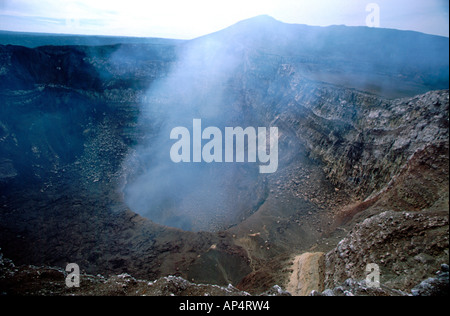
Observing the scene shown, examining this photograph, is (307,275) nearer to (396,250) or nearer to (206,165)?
(396,250)

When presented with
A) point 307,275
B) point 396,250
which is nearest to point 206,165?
point 307,275

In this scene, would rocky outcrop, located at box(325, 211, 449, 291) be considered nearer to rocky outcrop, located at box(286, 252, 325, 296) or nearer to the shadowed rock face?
the shadowed rock face

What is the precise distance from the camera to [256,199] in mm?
19250

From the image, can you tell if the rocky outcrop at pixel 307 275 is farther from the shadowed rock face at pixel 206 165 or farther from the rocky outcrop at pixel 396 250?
the shadowed rock face at pixel 206 165

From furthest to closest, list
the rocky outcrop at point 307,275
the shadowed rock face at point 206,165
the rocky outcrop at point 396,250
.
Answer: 1. the shadowed rock face at point 206,165
2. the rocky outcrop at point 307,275
3. the rocky outcrop at point 396,250

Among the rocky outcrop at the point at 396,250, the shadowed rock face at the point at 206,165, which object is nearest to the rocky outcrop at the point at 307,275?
the rocky outcrop at the point at 396,250

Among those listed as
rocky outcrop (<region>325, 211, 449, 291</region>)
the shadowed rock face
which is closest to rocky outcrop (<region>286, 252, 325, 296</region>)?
rocky outcrop (<region>325, 211, 449, 291</region>)

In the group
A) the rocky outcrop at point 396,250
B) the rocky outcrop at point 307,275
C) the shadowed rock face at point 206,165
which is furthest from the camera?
the shadowed rock face at point 206,165

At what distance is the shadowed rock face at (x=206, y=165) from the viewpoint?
41.8ft

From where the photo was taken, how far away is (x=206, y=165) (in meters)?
25.2

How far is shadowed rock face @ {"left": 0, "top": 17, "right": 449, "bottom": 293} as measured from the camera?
41.8 feet

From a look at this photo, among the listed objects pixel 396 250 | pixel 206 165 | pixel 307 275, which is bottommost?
pixel 307 275
